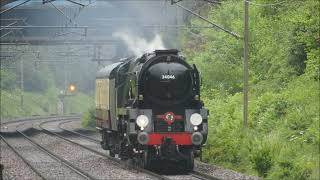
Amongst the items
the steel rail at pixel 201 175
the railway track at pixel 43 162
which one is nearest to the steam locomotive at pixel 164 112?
the steel rail at pixel 201 175

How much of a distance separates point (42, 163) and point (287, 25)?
35.2ft

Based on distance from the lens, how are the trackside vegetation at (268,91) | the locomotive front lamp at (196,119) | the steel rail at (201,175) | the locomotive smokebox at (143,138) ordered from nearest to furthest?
the steel rail at (201,175) → the trackside vegetation at (268,91) → the locomotive smokebox at (143,138) → the locomotive front lamp at (196,119)

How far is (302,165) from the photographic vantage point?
17188mm

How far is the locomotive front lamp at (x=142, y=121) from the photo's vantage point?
20.3 m

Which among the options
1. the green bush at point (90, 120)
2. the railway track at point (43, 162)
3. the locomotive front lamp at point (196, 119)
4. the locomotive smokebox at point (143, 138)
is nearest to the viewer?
the locomotive smokebox at point (143, 138)

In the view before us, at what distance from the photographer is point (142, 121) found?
2033 centimetres

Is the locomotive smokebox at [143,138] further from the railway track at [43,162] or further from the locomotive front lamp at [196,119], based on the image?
the railway track at [43,162]

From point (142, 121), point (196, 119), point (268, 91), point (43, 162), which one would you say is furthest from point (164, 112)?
point (268, 91)

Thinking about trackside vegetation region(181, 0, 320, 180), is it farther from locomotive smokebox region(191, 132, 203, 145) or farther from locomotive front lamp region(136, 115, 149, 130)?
locomotive front lamp region(136, 115, 149, 130)

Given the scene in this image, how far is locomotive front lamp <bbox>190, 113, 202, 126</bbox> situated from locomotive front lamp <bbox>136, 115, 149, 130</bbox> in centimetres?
133

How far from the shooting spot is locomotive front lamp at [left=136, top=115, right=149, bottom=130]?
66.6 ft

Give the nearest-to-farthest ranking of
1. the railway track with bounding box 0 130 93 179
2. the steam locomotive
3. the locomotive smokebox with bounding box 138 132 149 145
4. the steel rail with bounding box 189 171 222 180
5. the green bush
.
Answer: the steel rail with bounding box 189 171 222 180 < the locomotive smokebox with bounding box 138 132 149 145 < the steam locomotive < the railway track with bounding box 0 130 93 179 < the green bush

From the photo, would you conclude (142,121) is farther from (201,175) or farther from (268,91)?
(268,91)

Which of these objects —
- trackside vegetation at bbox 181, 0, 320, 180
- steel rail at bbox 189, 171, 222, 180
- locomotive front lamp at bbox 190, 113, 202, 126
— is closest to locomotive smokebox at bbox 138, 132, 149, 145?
locomotive front lamp at bbox 190, 113, 202, 126
